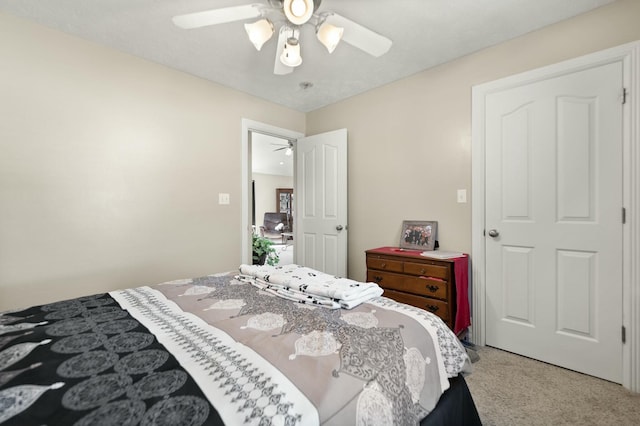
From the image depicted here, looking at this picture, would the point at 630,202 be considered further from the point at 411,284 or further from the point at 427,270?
the point at 411,284

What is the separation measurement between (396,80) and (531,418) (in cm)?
285

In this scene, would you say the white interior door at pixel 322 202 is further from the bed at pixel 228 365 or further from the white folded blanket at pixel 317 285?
the bed at pixel 228 365


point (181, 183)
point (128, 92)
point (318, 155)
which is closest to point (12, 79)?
point (128, 92)

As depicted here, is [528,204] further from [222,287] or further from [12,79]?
[12,79]

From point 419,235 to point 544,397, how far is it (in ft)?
4.60

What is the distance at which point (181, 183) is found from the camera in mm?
2729

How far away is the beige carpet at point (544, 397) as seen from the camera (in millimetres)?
1538

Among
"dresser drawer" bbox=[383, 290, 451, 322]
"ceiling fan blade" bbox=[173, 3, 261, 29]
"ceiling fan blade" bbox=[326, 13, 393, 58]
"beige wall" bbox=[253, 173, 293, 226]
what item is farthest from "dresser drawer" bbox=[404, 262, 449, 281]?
"beige wall" bbox=[253, 173, 293, 226]

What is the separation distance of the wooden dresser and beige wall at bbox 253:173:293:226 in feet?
25.4

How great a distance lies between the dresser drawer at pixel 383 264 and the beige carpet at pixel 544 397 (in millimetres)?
903

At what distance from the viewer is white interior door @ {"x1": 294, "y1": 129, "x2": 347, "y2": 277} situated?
131 inches

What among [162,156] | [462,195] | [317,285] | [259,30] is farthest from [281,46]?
[462,195]

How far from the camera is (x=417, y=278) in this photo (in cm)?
238

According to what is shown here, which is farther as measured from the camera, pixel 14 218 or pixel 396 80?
pixel 396 80
